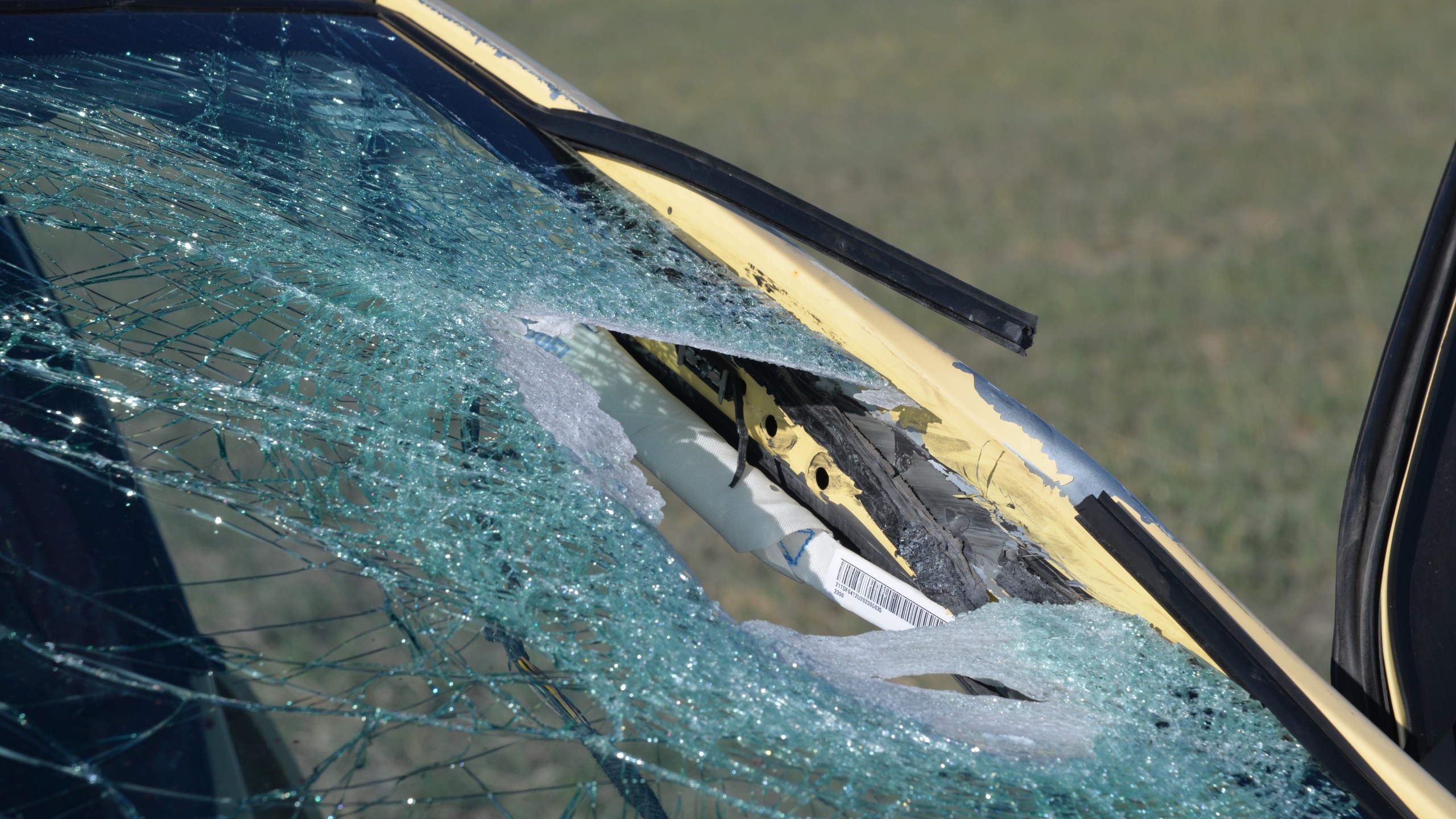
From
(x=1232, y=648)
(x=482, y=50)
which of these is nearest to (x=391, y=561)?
(x=1232, y=648)

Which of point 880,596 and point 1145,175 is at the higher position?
point 1145,175

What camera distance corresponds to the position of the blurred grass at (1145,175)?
13.1 ft

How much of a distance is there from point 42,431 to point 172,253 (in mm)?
320

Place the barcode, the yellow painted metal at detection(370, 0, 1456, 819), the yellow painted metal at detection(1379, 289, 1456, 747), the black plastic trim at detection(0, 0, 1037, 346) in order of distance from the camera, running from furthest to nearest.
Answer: the barcode
the black plastic trim at detection(0, 0, 1037, 346)
the yellow painted metal at detection(1379, 289, 1456, 747)
the yellow painted metal at detection(370, 0, 1456, 819)

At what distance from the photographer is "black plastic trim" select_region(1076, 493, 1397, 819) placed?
95 centimetres

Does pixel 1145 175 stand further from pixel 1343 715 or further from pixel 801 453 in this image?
pixel 1343 715

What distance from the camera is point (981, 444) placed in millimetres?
1176

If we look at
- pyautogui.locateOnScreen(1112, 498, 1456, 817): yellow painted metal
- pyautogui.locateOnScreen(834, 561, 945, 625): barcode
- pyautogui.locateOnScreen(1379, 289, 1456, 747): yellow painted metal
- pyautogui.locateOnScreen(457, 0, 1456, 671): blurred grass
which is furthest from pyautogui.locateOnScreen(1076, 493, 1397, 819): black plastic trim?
pyautogui.locateOnScreen(457, 0, 1456, 671): blurred grass

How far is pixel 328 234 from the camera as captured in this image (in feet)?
4.24

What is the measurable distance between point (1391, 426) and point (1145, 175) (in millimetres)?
6759

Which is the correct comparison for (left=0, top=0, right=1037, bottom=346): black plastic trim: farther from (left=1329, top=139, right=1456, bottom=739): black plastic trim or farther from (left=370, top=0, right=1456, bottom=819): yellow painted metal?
(left=1329, top=139, right=1456, bottom=739): black plastic trim

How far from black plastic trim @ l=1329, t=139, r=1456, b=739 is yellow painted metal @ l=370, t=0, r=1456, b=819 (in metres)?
0.23

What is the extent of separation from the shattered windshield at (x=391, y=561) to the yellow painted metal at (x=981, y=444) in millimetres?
43

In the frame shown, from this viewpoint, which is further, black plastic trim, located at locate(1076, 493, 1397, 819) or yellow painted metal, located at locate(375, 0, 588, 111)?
yellow painted metal, located at locate(375, 0, 588, 111)
